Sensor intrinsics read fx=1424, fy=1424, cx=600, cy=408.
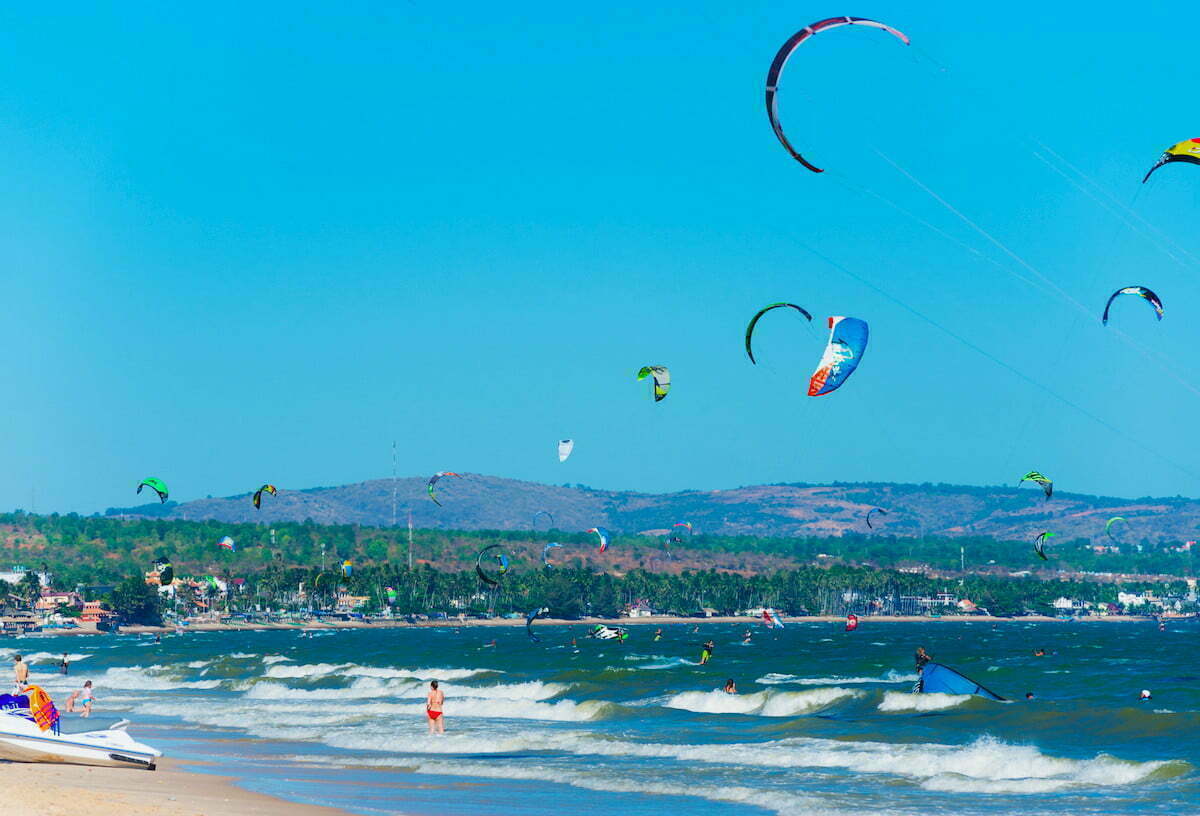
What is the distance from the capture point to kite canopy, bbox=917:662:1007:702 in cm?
3928

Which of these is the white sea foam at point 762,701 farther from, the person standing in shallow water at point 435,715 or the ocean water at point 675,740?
the person standing in shallow water at point 435,715

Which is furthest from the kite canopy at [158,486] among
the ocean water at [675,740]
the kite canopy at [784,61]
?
the kite canopy at [784,61]

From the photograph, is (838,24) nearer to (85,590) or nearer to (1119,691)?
(1119,691)

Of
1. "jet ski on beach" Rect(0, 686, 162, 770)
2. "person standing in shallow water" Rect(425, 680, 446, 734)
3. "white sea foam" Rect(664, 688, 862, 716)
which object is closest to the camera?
"jet ski on beach" Rect(0, 686, 162, 770)

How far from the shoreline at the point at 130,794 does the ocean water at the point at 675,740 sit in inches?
32.0

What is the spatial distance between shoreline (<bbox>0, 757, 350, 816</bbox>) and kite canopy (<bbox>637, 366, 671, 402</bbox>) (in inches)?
673

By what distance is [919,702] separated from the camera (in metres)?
38.2

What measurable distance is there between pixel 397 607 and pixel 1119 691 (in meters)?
149

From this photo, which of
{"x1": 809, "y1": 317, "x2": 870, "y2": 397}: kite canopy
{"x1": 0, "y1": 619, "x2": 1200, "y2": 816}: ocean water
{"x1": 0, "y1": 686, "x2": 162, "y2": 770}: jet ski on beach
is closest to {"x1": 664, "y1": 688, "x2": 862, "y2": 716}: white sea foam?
{"x1": 0, "y1": 619, "x2": 1200, "y2": 816}: ocean water

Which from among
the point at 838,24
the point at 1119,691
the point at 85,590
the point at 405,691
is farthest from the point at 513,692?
the point at 85,590

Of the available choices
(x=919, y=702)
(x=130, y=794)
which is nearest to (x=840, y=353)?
(x=130, y=794)

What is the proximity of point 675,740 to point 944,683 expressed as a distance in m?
12.0

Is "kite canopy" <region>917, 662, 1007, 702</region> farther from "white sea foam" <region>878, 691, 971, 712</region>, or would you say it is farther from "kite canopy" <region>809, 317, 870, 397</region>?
"kite canopy" <region>809, 317, 870, 397</region>

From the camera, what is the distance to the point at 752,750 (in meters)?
28.5
